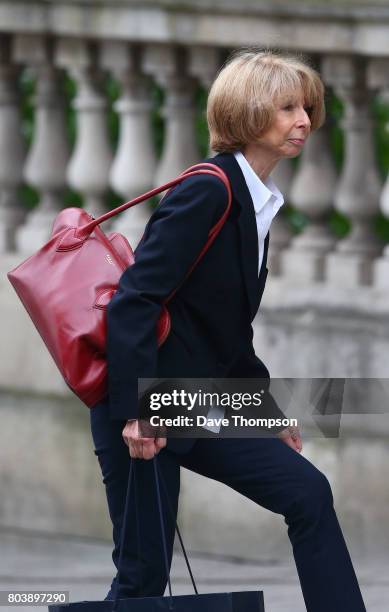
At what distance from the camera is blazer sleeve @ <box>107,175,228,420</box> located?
13.7ft

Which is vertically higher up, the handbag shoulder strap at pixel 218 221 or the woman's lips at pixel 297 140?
the woman's lips at pixel 297 140

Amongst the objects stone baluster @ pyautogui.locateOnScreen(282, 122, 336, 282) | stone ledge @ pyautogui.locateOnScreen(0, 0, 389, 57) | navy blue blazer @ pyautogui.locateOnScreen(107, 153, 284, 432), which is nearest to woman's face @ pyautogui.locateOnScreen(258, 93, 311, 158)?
navy blue blazer @ pyautogui.locateOnScreen(107, 153, 284, 432)

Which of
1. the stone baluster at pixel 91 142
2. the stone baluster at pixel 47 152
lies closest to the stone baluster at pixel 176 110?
the stone baluster at pixel 91 142

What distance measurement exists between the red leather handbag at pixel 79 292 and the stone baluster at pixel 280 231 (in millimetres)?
2168

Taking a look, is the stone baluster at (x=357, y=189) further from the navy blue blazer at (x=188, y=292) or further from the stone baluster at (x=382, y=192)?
the navy blue blazer at (x=188, y=292)

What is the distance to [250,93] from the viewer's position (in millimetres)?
4305

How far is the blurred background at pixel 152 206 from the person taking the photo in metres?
6.23

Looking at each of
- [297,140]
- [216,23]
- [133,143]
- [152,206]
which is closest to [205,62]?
[216,23]

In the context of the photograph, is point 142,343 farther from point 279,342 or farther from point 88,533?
point 88,533

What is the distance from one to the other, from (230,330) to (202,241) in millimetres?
279

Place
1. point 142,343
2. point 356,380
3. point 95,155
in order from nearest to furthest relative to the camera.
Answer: point 142,343
point 356,380
point 95,155

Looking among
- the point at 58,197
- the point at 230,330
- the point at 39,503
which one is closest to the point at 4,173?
the point at 58,197

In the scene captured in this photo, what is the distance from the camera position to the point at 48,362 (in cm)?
693

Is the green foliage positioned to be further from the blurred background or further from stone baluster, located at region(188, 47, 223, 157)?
stone baluster, located at region(188, 47, 223, 157)
